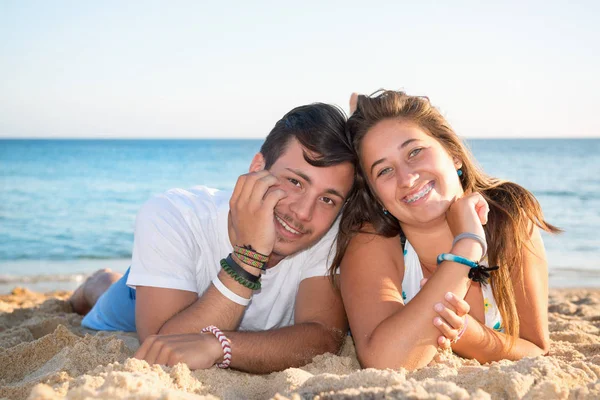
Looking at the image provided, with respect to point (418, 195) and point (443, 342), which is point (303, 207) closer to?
point (418, 195)

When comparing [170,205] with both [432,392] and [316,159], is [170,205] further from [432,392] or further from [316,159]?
[432,392]

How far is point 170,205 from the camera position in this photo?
355 cm

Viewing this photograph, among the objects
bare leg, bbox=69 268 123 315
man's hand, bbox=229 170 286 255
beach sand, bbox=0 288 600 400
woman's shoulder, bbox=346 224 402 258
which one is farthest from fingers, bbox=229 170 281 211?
bare leg, bbox=69 268 123 315

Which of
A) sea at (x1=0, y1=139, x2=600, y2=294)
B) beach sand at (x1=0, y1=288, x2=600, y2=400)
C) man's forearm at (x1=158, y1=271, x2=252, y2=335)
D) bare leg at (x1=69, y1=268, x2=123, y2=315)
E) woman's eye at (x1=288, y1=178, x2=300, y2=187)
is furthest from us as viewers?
sea at (x1=0, y1=139, x2=600, y2=294)

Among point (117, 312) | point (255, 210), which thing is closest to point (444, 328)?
point (255, 210)

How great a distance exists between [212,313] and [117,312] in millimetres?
1592

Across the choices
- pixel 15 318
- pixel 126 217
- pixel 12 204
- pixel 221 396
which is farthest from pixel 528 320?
pixel 12 204

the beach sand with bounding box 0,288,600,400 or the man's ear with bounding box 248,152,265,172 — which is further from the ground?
the man's ear with bounding box 248,152,265,172

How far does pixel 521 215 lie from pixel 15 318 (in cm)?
428

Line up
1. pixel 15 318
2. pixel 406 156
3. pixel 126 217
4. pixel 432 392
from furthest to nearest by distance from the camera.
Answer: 1. pixel 126 217
2. pixel 15 318
3. pixel 406 156
4. pixel 432 392

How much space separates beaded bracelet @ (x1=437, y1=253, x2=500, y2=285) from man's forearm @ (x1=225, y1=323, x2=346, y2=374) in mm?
863

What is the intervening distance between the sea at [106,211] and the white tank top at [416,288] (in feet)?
3.35

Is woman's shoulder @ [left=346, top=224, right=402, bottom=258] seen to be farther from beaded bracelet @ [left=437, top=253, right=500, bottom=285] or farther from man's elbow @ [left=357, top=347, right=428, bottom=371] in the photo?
man's elbow @ [left=357, top=347, right=428, bottom=371]

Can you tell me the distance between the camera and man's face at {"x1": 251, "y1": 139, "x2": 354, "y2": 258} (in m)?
3.35
